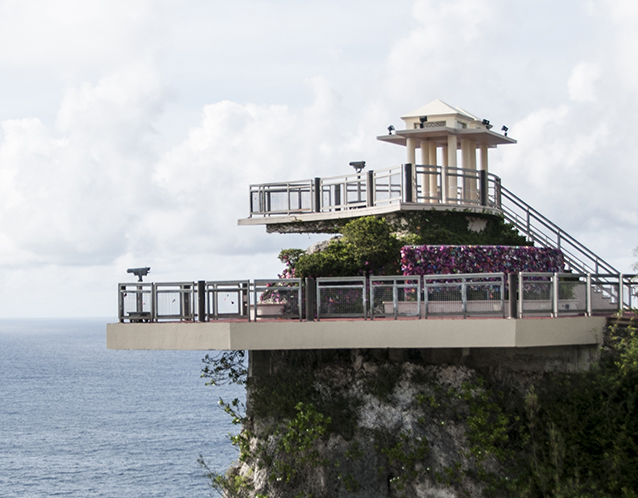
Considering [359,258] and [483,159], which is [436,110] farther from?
Result: [359,258]

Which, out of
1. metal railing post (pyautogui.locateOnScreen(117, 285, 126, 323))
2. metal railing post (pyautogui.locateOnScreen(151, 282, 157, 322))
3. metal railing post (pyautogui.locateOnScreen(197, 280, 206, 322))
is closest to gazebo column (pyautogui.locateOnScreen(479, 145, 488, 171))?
metal railing post (pyautogui.locateOnScreen(197, 280, 206, 322))

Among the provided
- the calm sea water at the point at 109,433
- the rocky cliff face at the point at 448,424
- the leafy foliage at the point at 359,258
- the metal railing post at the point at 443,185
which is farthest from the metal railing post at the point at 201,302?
the calm sea water at the point at 109,433

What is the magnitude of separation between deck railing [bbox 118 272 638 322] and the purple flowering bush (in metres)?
2.38

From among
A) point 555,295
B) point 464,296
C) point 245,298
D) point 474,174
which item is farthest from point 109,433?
point 555,295

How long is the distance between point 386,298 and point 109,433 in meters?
70.6

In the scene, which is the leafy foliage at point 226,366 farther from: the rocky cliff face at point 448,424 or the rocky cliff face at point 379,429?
the rocky cliff face at point 379,429

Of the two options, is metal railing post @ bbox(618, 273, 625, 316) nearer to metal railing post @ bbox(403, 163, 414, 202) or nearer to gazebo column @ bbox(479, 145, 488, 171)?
metal railing post @ bbox(403, 163, 414, 202)

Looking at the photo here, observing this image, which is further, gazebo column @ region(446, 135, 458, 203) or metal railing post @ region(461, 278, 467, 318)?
gazebo column @ region(446, 135, 458, 203)

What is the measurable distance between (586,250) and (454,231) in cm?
583

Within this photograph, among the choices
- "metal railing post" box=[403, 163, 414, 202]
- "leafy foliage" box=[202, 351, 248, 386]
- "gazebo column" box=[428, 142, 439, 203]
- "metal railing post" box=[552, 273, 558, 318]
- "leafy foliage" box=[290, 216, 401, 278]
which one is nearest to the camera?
"metal railing post" box=[552, 273, 558, 318]

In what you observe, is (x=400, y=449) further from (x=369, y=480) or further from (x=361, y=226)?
(x=361, y=226)

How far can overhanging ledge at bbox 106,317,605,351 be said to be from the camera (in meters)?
20.2

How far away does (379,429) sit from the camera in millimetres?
21250

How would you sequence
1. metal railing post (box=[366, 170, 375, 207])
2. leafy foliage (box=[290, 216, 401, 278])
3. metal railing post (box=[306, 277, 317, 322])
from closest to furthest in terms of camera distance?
metal railing post (box=[306, 277, 317, 322])
leafy foliage (box=[290, 216, 401, 278])
metal railing post (box=[366, 170, 375, 207])
